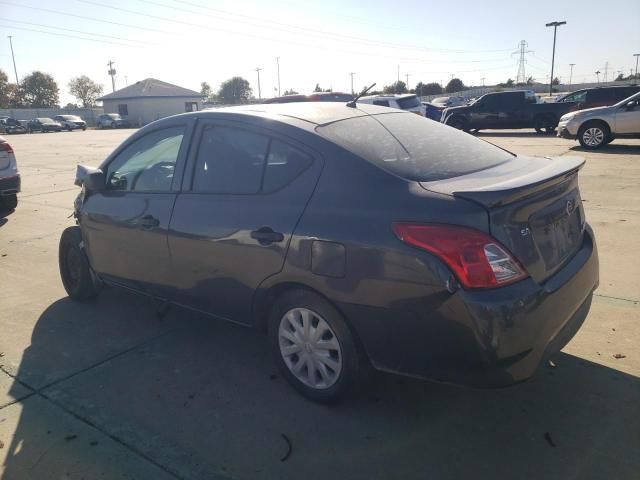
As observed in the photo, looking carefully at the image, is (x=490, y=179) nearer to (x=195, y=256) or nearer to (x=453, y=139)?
(x=453, y=139)

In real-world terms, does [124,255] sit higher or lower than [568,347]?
higher

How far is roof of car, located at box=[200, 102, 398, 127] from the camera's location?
3121mm

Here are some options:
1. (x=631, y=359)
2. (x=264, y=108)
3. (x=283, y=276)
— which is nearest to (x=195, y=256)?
(x=283, y=276)

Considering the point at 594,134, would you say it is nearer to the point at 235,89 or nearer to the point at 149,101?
the point at 149,101

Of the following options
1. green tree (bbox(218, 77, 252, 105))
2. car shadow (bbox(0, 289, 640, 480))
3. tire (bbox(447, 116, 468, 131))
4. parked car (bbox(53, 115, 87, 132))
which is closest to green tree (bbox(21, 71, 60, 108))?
green tree (bbox(218, 77, 252, 105))

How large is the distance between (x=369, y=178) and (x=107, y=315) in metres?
2.85

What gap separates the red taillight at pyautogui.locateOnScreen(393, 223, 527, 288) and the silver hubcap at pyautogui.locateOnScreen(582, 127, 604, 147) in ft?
44.2

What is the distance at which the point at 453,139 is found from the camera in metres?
3.41

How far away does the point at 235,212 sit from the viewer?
3086mm

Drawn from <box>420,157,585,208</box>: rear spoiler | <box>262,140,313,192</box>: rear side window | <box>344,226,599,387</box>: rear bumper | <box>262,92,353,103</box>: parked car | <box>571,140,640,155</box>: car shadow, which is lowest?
<box>571,140,640,155</box>: car shadow

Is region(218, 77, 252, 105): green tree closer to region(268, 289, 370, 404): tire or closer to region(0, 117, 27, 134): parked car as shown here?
region(0, 117, 27, 134): parked car

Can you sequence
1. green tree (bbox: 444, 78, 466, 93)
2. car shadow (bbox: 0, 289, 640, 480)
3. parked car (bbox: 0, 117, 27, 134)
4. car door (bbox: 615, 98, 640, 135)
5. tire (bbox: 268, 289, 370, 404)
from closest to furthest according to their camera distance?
car shadow (bbox: 0, 289, 640, 480)
tire (bbox: 268, 289, 370, 404)
car door (bbox: 615, 98, 640, 135)
parked car (bbox: 0, 117, 27, 134)
green tree (bbox: 444, 78, 466, 93)

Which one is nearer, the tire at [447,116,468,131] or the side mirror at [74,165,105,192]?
the side mirror at [74,165,105,192]

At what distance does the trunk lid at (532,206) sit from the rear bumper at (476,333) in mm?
134
